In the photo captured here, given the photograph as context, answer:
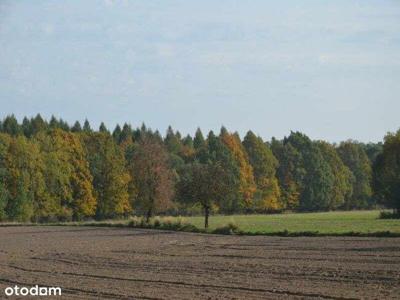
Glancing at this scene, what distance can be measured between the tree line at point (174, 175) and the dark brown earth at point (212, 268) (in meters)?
22.5

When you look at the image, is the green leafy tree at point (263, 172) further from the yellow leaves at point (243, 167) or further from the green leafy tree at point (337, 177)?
the green leafy tree at point (337, 177)

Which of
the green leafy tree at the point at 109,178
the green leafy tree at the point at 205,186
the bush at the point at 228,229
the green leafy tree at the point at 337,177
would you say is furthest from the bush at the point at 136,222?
the green leafy tree at the point at 337,177

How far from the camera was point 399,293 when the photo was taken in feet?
62.5

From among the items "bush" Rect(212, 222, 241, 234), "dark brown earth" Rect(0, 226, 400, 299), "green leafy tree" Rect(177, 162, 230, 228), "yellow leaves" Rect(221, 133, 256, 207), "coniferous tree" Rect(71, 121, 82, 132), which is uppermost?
"coniferous tree" Rect(71, 121, 82, 132)

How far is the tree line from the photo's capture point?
227ft

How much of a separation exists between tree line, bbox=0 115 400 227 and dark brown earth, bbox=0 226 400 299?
22496 millimetres

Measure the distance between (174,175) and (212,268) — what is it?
187 ft

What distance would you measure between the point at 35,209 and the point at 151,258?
54934mm

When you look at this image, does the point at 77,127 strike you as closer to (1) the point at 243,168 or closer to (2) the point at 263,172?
(1) the point at 243,168

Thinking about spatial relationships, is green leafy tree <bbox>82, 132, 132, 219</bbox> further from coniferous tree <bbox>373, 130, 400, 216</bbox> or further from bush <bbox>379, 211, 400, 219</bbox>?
bush <bbox>379, 211, 400, 219</bbox>

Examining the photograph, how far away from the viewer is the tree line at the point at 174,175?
69250 millimetres

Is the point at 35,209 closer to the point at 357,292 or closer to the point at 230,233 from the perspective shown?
the point at 230,233

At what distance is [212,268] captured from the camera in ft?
88.9

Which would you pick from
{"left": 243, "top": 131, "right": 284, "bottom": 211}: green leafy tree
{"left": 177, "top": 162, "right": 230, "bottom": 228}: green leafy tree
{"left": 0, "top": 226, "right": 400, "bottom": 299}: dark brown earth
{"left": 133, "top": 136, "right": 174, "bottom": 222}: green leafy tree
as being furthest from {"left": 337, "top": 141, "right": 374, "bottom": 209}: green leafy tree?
{"left": 0, "top": 226, "right": 400, "bottom": 299}: dark brown earth
